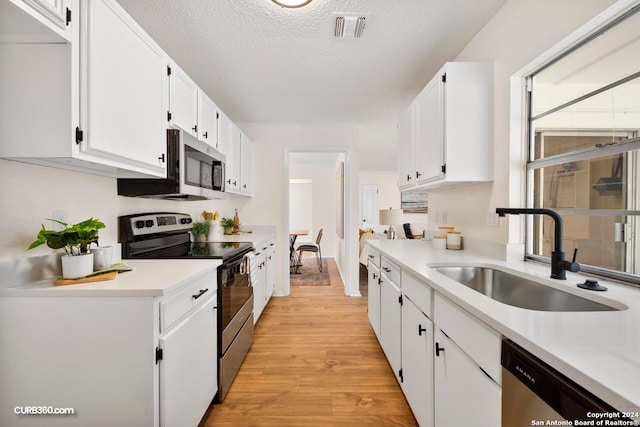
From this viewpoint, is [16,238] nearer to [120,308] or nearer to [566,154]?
[120,308]

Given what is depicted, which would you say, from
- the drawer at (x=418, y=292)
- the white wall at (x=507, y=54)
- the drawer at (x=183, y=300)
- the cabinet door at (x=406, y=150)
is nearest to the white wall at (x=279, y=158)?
the cabinet door at (x=406, y=150)

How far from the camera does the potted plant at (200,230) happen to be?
272 centimetres

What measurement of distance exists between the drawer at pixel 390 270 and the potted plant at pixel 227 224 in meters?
2.05

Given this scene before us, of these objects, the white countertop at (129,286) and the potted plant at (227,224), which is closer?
the white countertop at (129,286)

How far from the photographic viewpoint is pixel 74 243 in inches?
47.5

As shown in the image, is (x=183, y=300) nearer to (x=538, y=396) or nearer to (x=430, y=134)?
(x=538, y=396)

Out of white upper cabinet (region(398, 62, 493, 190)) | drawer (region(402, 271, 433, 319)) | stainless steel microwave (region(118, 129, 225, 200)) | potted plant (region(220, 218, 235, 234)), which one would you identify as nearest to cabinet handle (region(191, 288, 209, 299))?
stainless steel microwave (region(118, 129, 225, 200))

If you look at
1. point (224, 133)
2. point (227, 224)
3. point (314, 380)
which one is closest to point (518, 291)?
point (314, 380)

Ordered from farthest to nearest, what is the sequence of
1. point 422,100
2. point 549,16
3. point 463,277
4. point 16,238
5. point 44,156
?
point 422,100, point 463,277, point 549,16, point 16,238, point 44,156

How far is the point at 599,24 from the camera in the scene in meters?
1.22

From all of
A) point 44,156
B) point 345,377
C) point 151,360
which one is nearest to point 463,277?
point 345,377

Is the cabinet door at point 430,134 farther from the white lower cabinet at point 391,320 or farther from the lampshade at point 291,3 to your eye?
the lampshade at point 291,3

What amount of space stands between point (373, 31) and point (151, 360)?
90.6 inches

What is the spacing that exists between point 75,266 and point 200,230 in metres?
1.55
